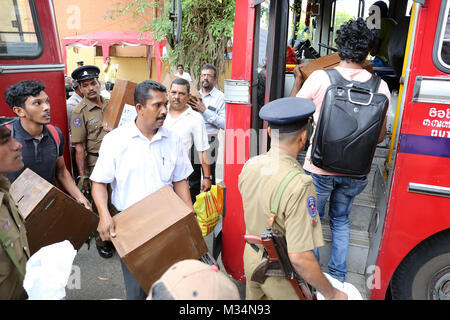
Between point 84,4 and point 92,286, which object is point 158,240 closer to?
point 92,286

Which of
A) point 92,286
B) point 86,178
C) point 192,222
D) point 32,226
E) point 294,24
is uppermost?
point 294,24

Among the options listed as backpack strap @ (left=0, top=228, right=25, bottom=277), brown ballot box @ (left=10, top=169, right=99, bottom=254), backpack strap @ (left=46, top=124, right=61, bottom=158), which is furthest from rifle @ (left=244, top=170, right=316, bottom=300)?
backpack strap @ (left=46, top=124, right=61, bottom=158)

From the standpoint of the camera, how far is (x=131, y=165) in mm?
2414

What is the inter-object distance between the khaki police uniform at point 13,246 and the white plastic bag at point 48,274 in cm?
13

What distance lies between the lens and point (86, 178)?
4.13m

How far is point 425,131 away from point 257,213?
132 centimetres

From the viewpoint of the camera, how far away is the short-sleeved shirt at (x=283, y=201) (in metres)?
1.64

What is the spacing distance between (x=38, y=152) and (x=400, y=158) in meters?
2.83

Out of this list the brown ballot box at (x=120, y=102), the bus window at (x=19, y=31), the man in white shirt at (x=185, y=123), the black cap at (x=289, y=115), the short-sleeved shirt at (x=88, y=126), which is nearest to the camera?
the black cap at (x=289, y=115)

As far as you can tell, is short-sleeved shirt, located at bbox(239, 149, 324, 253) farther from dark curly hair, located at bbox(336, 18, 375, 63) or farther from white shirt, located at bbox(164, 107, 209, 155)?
white shirt, located at bbox(164, 107, 209, 155)

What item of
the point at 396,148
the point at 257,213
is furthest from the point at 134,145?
the point at 396,148

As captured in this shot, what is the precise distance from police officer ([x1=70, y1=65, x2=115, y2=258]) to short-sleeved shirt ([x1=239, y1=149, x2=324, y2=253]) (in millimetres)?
2691

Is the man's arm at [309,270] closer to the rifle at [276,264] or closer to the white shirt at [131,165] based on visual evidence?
the rifle at [276,264]

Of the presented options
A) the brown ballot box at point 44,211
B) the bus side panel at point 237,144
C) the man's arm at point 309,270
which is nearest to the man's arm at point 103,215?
the brown ballot box at point 44,211
